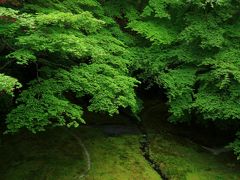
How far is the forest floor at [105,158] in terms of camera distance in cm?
923

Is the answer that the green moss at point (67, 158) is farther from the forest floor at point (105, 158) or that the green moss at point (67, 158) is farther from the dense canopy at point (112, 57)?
the dense canopy at point (112, 57)

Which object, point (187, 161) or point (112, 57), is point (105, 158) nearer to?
point (187, 161)

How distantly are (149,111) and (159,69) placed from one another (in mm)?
3008

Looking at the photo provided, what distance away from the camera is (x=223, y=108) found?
9.70 metres

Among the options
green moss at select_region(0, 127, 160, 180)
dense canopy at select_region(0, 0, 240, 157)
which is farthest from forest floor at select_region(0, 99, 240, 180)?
dense canopy at select_region(0, 0, 240, 157)

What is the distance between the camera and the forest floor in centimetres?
923

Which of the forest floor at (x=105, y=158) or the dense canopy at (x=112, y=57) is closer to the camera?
the dense canopy at (x=112, y=57)

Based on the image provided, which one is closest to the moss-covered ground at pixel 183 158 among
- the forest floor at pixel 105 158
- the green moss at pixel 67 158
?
the forest floor at pixel 105 158

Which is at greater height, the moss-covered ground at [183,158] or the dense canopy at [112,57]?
the dense canopy at [112,57]

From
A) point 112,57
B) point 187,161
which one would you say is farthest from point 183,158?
point 112,57

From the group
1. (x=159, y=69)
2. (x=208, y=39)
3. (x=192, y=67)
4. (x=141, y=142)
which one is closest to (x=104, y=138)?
(x=141, y=142)

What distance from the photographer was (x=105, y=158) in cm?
1002

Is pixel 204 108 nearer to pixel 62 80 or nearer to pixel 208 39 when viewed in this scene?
pixel 208 39

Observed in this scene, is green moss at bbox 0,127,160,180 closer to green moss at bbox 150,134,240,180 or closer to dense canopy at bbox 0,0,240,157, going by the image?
green moss at bbox 150,134,240,180
